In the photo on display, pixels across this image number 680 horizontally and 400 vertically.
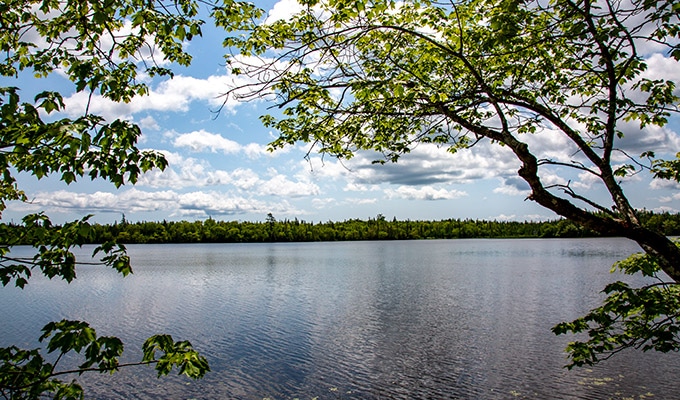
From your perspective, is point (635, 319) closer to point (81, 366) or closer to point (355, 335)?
point (81, 366)

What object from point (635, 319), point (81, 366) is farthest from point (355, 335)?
point (81, 366)

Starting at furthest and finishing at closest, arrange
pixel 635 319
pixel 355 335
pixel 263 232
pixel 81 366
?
pixel 263 232, pixel 355 335, pixel 635 319, pixel 81 366

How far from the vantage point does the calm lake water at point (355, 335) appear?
12.3 metres

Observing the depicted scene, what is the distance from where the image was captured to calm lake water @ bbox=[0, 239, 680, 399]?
12.3 m

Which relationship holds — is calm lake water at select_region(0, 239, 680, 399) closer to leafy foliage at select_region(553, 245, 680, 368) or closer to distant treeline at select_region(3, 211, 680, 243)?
leafy foliage at select_region(553, 245, 680, 368)

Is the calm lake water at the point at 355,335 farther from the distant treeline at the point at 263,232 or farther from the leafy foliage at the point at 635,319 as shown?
the distant treeline at the point at 263,232

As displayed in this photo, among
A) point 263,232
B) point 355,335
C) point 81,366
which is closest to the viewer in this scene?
point 81,366

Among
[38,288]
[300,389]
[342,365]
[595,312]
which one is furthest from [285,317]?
[38,288]

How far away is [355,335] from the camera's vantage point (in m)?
18.0

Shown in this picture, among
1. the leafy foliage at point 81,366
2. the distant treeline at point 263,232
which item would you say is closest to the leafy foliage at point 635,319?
the leafy foliage at point 81,366

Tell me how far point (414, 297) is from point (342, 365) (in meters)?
Answer: 13.7

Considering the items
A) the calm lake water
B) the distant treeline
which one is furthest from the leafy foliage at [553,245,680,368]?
the distant treeline

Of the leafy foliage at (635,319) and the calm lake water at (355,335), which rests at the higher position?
the leafy foliage at (635,319)

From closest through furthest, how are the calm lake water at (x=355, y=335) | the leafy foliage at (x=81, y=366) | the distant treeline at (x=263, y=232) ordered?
1. the leafy foliage at (x=81, y=366)
2. the calm lake water at (x=355, y=335)
3. the distant treeline at (x=263, y=232)
